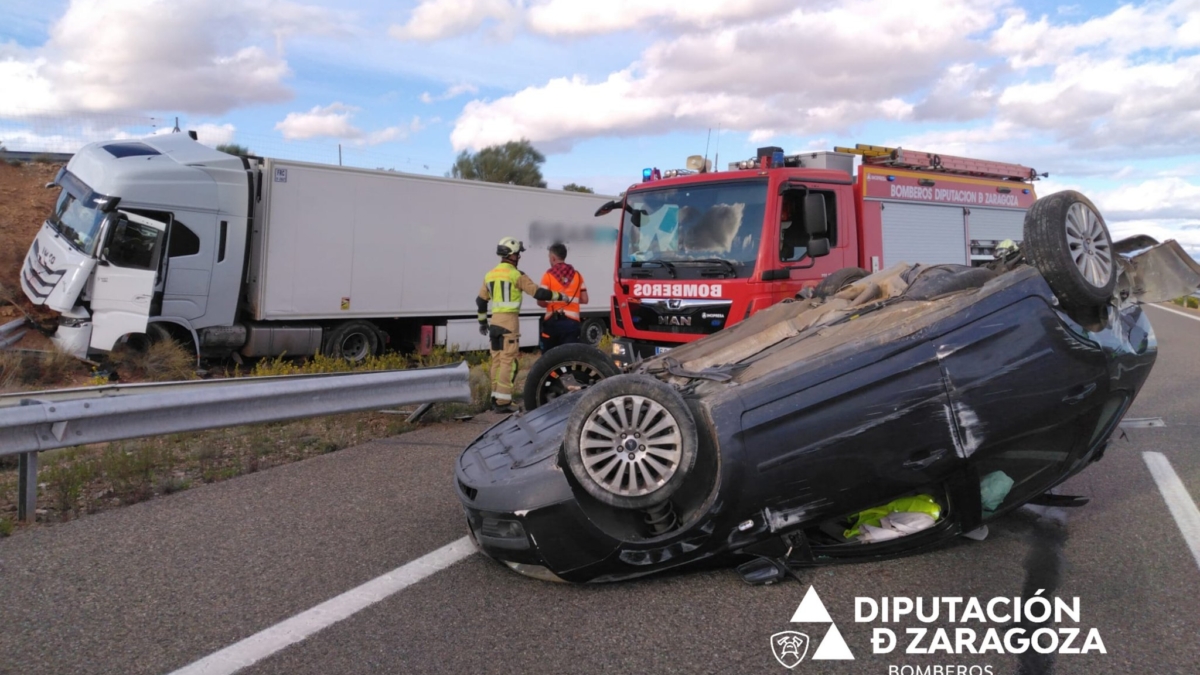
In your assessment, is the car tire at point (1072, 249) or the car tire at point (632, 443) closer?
the car tire at point (632, 443)

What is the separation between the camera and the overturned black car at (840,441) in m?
3.64

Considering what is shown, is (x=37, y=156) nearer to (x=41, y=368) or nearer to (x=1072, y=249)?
(x=41, y=368)

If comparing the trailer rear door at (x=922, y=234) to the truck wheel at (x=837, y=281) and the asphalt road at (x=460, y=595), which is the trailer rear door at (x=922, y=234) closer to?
the truck wheel at (x=837, y=281)

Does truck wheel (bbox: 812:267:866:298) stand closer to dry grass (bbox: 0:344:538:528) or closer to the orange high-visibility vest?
the orange high-visibility vest

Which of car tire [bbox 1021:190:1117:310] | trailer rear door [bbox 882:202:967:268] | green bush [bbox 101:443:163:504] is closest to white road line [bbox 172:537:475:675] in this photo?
green bush [bbox 101:443:163:504]

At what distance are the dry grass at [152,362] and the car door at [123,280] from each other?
0.78 ft

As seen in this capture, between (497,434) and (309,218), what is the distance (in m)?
10.1

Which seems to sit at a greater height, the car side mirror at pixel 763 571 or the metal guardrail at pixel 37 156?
the metal guardrail at pixel 37 156

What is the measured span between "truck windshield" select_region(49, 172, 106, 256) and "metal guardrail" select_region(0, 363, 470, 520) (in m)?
5.84

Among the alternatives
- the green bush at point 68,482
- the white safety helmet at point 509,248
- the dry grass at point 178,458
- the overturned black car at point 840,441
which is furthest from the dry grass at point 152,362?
the overturned black car at point 840,441

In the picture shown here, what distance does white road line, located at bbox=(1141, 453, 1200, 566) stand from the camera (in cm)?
462

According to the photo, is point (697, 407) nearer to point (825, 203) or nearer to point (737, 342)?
point (737, 342)

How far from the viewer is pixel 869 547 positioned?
398cm

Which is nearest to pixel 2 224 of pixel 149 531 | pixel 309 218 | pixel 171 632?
pixel 309 218
